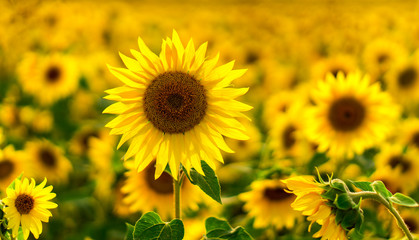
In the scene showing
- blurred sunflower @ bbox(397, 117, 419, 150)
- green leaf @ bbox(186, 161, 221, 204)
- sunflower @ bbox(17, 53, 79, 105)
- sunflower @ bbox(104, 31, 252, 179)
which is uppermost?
sunflower @ bbox(17, 53, 79, 105)

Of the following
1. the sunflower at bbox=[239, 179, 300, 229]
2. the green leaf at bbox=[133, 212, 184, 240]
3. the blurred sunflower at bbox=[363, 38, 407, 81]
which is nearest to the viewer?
the green leaf at bbox=[133, 212, 184, 240]

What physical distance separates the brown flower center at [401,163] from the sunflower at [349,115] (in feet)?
0.47

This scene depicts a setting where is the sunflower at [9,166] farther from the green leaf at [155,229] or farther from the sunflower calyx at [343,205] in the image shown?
the sunflower calyx at [343,205]

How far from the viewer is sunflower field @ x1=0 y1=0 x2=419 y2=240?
1419 millimetres

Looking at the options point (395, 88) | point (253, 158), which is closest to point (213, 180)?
point (253, 158)

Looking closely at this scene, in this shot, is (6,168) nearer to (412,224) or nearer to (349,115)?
(349,115)

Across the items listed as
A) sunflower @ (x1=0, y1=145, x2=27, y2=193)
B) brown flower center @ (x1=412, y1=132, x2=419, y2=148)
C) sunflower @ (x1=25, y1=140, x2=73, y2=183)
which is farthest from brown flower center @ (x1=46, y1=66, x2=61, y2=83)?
brown flower center @ (x1=412, y1=132, x2=419, y2=148)

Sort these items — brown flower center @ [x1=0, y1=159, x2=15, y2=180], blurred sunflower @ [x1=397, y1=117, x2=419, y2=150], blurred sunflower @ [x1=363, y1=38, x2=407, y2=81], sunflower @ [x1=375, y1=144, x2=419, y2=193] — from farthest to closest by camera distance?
blurred sunflower @ [x1=363, y1=38, x2=407, y2=81], blurred sunflower @ [x1=397, y1=117, x2=419, y2=150], brown flower center @ [x1=0, y1=159, x2=15, y2=180], sunflower @ [x1=375, y1=144, x2=419, y2=193]

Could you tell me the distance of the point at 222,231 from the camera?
1.49m

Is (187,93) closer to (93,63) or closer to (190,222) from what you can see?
(190,222)

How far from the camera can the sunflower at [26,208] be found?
49.7 inches

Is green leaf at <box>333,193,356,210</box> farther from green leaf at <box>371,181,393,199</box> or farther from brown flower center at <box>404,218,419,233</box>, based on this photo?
brown flower center at <box>404,218,419,233</box>

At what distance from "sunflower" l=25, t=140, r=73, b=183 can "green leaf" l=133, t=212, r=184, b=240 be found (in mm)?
2293

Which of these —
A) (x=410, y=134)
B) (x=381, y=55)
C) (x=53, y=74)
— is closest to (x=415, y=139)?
(x=410, y=134)
